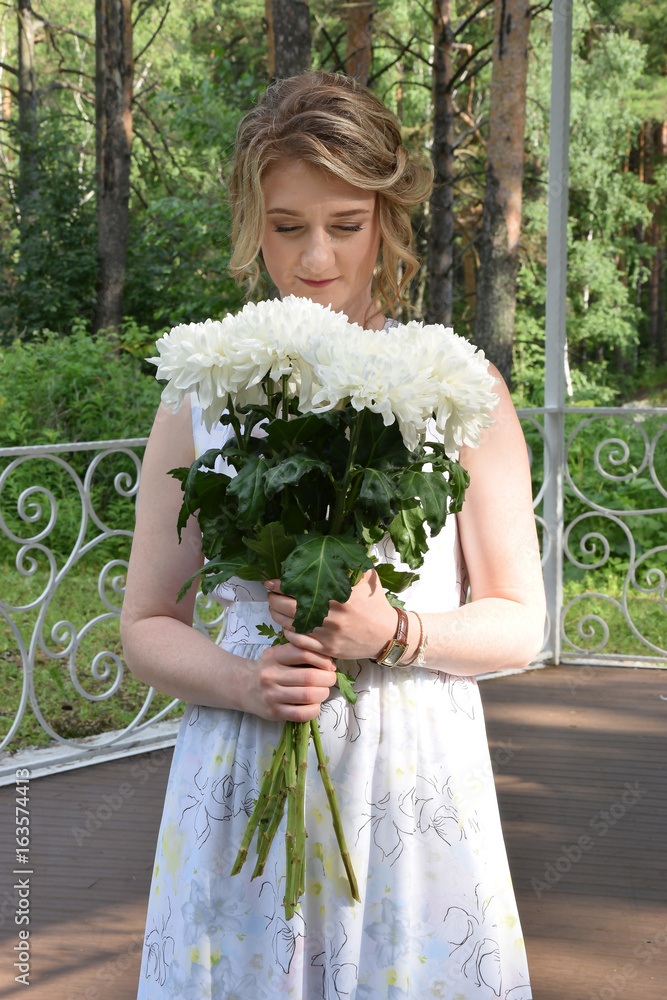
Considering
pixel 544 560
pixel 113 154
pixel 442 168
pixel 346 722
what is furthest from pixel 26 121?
pixel 346 722

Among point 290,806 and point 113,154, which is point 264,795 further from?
point 113,154

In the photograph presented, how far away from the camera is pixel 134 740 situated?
4.01 m

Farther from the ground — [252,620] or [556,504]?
[556,504]

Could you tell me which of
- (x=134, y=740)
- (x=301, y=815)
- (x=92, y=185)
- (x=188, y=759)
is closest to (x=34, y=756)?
(x=134, y=740)

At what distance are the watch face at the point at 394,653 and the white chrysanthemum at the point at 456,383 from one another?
285mm

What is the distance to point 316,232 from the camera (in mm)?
1365

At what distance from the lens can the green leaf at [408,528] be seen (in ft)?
3.51

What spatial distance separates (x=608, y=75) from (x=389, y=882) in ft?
70.7

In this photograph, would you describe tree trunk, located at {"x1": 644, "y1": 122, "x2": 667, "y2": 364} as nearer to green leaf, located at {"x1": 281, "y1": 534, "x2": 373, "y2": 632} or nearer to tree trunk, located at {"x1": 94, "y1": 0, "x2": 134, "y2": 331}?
tree trunk, located at {"x1": 94, "y1": 0, "x2": 134, "y2": 331}

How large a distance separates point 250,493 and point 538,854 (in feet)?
8.15

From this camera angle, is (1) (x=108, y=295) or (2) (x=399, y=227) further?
(1) (x=108, y=295)

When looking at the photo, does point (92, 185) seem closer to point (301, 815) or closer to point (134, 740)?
point (134, 740)

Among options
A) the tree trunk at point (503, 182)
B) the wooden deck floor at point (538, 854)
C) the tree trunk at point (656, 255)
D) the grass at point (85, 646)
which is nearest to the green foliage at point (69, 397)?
the grass at point (85, 646)

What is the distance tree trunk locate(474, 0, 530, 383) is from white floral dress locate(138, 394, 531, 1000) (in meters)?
9.01
